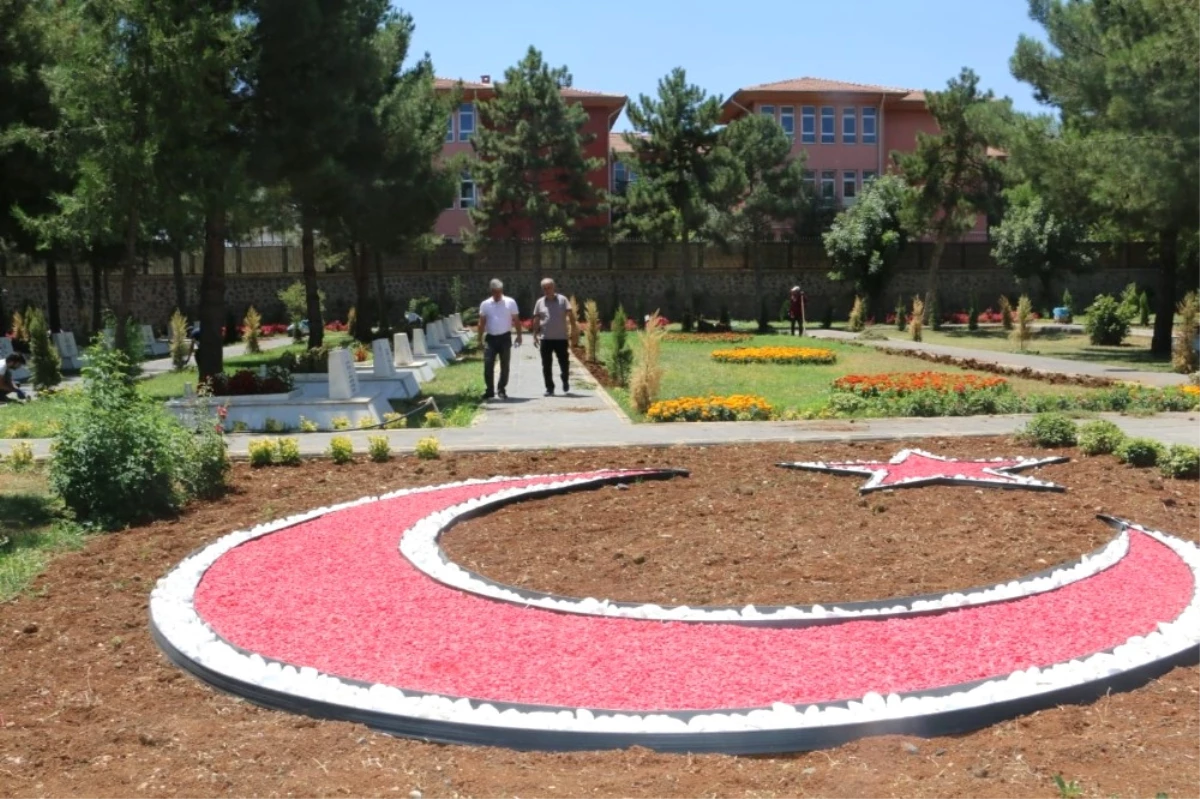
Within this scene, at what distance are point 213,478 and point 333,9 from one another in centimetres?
1012

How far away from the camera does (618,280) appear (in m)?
48.2

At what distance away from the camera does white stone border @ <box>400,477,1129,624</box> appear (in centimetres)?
550

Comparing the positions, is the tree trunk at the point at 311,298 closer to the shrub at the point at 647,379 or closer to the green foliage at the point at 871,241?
the shrub at the point at 647,379

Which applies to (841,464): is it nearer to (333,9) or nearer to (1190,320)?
(333,9)

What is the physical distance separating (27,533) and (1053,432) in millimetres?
8385

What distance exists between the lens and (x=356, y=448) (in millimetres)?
11633

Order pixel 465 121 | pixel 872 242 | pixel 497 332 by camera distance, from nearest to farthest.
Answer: pixel 497 332, pixel 872 242, pixel 465 121

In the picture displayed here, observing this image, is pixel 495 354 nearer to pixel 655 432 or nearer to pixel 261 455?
pixel 655 432

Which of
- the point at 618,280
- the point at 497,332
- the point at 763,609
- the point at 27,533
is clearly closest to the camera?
the point at 763,609

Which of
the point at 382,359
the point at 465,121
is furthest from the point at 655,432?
the point at 465,121

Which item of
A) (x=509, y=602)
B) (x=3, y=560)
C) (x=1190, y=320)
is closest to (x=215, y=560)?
(x=3, y=560)

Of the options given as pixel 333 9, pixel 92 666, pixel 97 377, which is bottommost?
pixel 92 666

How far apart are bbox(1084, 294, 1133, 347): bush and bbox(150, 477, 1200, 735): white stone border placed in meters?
27.7

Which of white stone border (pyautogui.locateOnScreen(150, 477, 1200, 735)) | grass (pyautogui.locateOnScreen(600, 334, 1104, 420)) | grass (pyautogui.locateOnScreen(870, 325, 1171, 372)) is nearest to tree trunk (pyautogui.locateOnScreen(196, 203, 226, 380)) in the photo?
grass (pyautogui.locateOnScreen(600, 334, 1104, 420))
